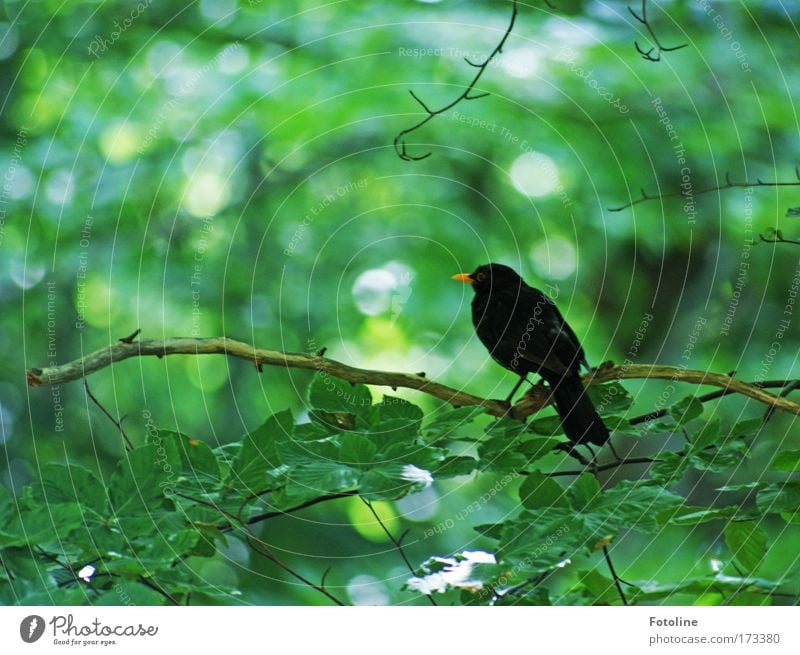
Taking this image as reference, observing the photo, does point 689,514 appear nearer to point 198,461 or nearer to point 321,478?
point 321,478

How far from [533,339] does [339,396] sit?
0.26m

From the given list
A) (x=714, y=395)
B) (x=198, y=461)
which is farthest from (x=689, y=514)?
(x=198, y=461)

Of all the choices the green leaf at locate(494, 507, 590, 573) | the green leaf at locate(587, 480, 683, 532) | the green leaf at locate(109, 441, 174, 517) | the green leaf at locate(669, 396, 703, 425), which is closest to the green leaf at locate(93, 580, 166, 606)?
the green leaf at locate(109, 441, 174, 517)

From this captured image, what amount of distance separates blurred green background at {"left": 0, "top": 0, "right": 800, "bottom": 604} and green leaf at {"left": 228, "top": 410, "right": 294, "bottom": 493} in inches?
2.3

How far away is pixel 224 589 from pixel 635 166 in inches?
29.4

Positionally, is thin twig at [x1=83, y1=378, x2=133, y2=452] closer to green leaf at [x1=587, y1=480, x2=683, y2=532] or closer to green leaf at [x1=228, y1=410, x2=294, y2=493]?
green leaf at [x1=228, y1=410, x2=294, y2=493]

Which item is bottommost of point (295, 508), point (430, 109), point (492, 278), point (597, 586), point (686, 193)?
point (597, 586)

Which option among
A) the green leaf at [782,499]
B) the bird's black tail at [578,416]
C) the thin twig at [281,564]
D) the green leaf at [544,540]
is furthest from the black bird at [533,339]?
the thin twig at [281,564]

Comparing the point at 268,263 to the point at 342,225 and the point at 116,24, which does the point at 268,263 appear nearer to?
the point at 342,225

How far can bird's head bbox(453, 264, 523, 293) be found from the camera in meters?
1.12

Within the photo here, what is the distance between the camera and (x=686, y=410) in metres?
1.10

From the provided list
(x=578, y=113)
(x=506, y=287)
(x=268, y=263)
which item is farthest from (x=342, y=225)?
(x=578, y=113)

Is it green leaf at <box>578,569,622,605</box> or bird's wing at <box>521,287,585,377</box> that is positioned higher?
bird's wing at <box>521,287,585,377</box>
